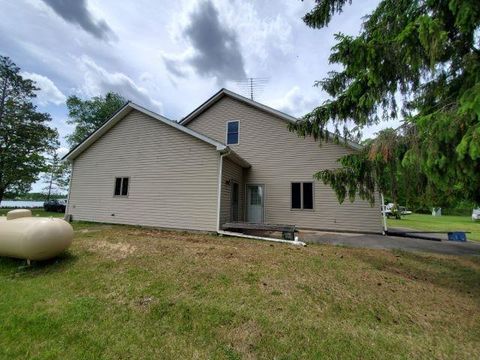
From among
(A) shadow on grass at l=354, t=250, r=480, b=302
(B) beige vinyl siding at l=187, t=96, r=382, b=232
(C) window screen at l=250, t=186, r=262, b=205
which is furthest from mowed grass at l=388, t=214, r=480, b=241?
(C) window screen at l=250, t=186, r=262, b=205

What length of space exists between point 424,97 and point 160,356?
7263mm

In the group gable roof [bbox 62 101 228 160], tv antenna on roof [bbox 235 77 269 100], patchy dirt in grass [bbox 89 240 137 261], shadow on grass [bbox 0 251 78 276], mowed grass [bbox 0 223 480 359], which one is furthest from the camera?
tv antenna on roof [bbox 235 77 269 100]

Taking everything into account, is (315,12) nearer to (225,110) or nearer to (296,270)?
(296,270)

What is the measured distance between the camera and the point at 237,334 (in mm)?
2967

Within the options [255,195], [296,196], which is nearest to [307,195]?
[296,196]

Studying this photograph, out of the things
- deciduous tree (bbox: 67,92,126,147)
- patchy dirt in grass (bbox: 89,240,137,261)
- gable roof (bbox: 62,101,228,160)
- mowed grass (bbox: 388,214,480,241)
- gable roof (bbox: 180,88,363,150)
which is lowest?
patchy dirt in grass (bbox: 89,240,137,261)

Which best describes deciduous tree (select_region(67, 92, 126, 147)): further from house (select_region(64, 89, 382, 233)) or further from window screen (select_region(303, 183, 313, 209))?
window screen (select_region(303, 183, 313, 209))

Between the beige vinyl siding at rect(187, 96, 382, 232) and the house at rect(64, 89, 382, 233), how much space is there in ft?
0.16

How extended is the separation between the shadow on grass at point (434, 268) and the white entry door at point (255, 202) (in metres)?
6.05

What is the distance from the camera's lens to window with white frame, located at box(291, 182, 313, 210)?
11414mm

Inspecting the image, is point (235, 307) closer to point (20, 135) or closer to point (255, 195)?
point (255, 195)

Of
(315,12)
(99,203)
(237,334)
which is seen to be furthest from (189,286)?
(99,203)

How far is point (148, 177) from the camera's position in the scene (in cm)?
1096

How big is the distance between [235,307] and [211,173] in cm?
670
